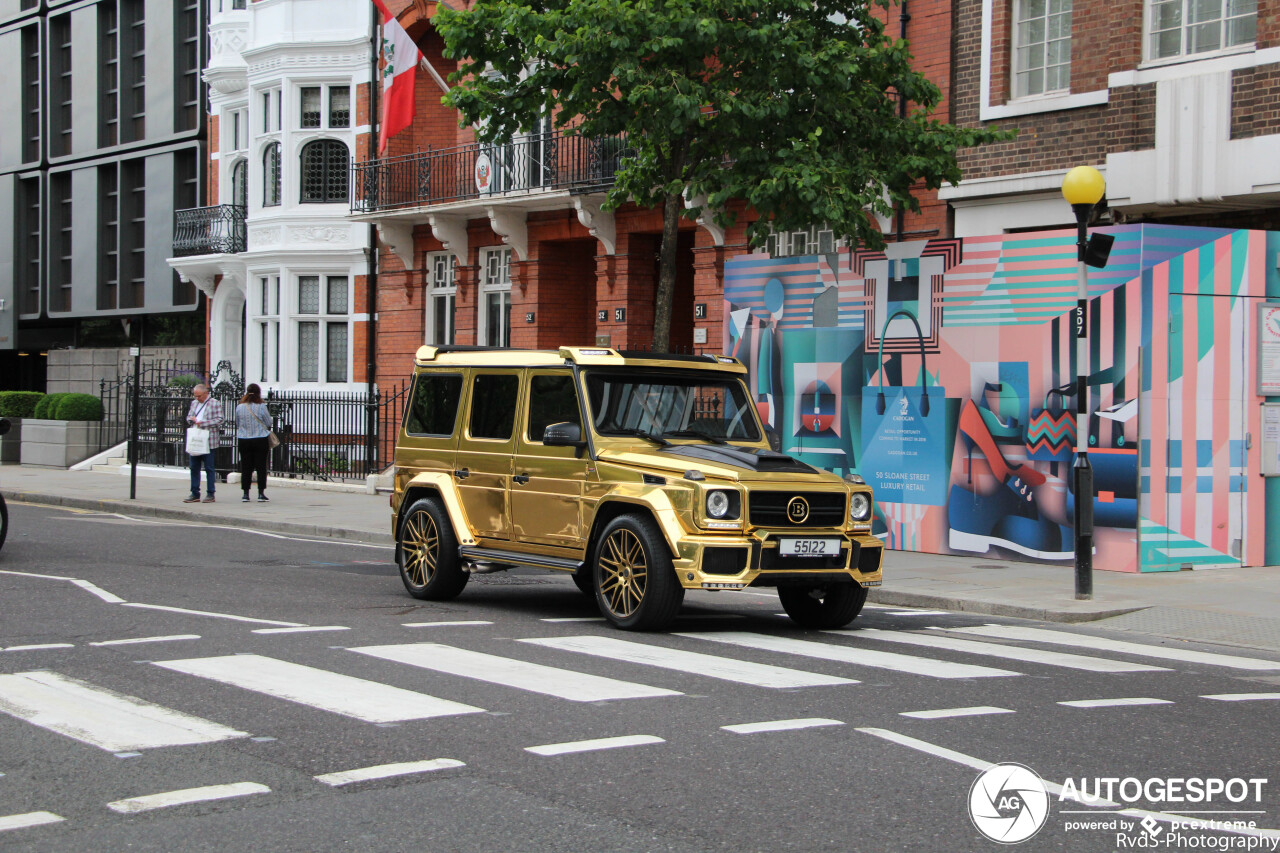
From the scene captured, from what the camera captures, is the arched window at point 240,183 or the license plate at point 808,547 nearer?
the license plate at point 808,547

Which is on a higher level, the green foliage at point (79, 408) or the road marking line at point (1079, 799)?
the green foliage at point (79, 408)

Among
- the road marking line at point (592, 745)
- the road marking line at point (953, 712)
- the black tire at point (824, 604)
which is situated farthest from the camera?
the black tire at point (824, 604)

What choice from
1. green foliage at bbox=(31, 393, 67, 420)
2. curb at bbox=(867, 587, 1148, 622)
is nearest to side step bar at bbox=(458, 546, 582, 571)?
curb at bbox=(867, 587, 1148, 622)

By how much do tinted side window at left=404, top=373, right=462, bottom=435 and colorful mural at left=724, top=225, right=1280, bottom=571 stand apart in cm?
563

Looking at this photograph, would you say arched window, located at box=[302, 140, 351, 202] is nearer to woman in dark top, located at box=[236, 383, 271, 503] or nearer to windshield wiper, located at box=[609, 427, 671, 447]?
woman in dark top, located at box=[236, 383, 271, 503]

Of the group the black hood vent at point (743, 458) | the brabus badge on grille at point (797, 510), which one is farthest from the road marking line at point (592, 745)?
the black hood vent at point (743, 458)

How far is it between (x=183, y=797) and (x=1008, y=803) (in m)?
3.11

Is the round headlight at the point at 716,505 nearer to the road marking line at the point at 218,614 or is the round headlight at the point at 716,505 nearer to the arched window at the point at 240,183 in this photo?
the road marking line at the point at 218,614

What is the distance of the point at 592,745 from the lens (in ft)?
20.6

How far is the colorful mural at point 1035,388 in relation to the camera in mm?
14047

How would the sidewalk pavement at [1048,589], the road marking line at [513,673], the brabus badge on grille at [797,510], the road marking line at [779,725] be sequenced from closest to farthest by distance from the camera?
the road marking line at [779,725] → the road marking line at [513,673] → the brabus badge on grille at [797,510] → the sidewalk pavement at [1048,589]

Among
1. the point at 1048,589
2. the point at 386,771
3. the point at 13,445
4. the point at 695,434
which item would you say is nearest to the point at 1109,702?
the point at 386,771

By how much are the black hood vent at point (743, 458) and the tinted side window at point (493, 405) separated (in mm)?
1509

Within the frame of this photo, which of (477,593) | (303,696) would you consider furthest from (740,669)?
(477,593)
